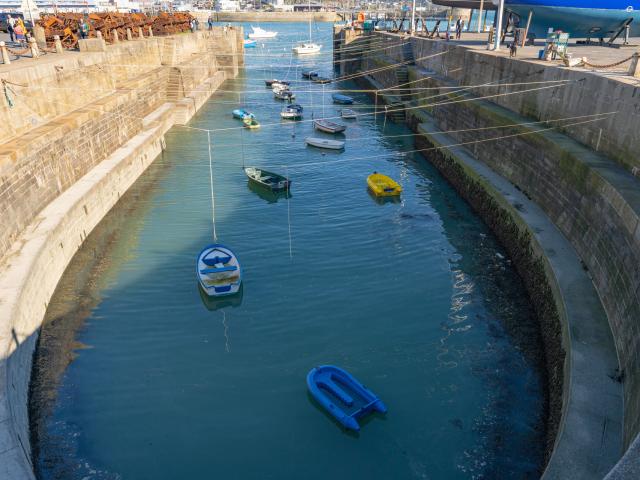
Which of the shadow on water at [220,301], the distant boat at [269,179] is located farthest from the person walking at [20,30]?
the shadow on water at [220,301]

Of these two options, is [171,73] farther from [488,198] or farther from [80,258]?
[488,198]

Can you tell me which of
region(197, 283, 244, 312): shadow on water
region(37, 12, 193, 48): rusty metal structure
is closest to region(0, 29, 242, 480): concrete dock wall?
region(37, 12, 193, 48): rusty metal structure

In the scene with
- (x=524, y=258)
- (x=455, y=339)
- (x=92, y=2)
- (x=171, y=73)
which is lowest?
(x=455, y=339)

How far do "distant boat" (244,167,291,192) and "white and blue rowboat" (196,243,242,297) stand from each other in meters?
9.54

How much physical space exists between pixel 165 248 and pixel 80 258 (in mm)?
3731

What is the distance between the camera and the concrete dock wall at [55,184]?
42.3ft

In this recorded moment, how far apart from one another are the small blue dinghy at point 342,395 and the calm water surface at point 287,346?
18.4 inches

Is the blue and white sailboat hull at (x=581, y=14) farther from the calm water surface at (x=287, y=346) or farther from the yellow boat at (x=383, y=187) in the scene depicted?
the calm water surface at (x=287, y=346)

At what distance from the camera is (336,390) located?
13.9 m

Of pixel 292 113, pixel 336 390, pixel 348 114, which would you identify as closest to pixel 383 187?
pixel 336 390

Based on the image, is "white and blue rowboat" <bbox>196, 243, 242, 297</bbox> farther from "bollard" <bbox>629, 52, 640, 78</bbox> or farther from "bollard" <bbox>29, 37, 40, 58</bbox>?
"bollard" <bbox>29, 37, 40, 58</bbox>

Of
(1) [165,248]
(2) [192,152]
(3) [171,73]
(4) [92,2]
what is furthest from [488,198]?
(4) [92,2]

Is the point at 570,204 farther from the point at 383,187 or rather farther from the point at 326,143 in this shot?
the point at 326,143

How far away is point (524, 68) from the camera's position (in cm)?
2450
